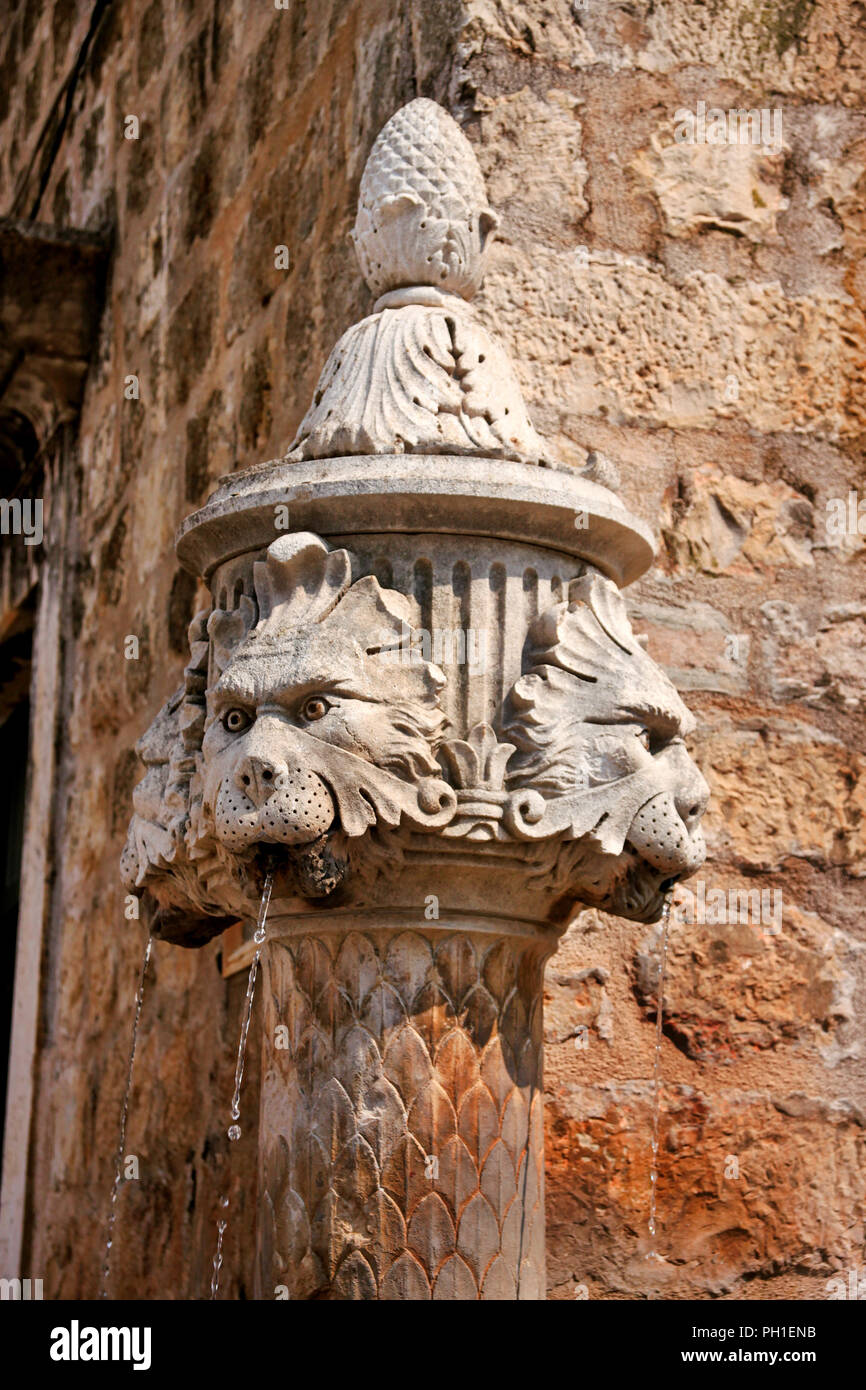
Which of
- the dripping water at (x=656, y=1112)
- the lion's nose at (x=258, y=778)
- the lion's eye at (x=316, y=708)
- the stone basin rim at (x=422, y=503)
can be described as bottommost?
the dripping water at (x=656, y=1112)

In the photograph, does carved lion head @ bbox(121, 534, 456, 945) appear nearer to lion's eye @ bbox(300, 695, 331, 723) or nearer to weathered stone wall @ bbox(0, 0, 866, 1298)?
lion's eye @ bbox(300, 695, 331, 723)

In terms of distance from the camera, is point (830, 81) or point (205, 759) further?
point (830, 81)

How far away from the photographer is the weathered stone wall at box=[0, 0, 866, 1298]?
3.25 meters

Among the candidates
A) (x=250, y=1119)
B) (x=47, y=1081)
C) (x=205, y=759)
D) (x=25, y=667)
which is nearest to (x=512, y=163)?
(x=205, y=759)

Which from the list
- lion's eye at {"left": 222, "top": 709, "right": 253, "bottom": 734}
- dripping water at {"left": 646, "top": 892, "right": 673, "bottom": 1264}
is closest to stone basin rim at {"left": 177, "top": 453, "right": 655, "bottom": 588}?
lion's eye at {"left": 222, "top": 709, "right": 253, "bottom": 734}

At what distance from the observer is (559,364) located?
11.2 feet

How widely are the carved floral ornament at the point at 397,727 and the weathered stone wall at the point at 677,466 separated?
2.56 ft

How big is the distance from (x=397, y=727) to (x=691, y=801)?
402mm

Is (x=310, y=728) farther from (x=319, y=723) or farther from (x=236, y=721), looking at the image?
(x=236, y=721)

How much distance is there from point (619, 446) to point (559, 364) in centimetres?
18

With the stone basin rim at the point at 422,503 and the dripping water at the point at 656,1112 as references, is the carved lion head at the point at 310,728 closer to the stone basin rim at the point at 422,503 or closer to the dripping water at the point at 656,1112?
the stone basin rim at the point at 422,503

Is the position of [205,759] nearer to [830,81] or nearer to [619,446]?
[619,446]

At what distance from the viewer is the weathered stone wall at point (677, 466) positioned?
10.6 feet

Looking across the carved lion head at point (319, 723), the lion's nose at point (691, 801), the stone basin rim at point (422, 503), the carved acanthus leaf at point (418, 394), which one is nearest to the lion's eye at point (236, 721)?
the carved lion head at point (319, 723)
